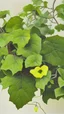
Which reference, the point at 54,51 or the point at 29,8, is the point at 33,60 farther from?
the point at 29,8

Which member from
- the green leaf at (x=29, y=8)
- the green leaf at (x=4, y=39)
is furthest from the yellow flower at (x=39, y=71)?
the green leaf at (x=29, y=8)

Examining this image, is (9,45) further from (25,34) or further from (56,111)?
(56,111)

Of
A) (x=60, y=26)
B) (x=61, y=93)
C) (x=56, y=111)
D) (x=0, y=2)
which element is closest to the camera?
(x=61, y=93)

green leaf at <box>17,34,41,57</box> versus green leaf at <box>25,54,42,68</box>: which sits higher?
green leaf at <box>17,34,41,57</box>

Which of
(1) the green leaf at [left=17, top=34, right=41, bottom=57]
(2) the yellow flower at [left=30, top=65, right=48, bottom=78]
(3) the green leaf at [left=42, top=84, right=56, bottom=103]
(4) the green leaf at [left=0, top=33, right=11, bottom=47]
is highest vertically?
(4) the green leaf at [left=0, top=33, right=11, bottom=47]

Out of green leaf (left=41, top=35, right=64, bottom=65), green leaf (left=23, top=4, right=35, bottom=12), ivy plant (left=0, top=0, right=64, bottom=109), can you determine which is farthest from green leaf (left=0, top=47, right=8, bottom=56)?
green leaf (left=23, top=4, right=35, bottom=12)

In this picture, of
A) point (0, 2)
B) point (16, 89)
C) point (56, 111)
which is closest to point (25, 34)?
point (16, 89)

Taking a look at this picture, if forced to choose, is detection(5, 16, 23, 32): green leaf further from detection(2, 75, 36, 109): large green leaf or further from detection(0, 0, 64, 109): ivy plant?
detection(2, 75, 36, 109): large green leaf

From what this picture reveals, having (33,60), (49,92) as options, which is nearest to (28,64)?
(33,60)
